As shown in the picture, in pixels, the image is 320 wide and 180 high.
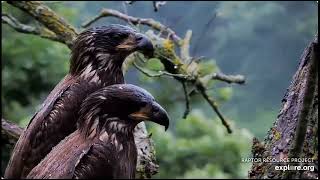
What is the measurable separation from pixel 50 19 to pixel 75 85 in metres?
1.79

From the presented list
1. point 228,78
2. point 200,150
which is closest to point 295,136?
point 228,78

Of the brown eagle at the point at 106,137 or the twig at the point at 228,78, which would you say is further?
the twig at the point at 228,78

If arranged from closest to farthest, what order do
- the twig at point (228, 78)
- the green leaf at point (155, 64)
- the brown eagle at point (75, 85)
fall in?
the brown eagle at point (75, 85) < the green leaf at point (155, 64) < the twig at point (228, 78)

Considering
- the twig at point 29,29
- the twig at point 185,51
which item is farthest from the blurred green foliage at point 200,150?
the twig at point 29,29

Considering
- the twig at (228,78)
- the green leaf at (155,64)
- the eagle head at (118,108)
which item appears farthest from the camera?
the twig at (228,78)

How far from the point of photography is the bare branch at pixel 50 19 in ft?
19.7

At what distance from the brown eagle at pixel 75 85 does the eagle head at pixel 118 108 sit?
65cm

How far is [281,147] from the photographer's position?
279 centimetres

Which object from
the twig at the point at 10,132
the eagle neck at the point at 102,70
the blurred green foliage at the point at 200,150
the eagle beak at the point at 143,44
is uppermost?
the eagle beak at the point at 143,44

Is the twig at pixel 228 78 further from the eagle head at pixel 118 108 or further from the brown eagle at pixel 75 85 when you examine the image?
the eagle head at pixel 118 108

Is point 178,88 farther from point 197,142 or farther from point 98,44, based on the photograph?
point 98,44

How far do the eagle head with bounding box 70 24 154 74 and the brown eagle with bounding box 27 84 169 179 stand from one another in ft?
3.70

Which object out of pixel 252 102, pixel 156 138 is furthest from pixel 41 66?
pixel 252 102

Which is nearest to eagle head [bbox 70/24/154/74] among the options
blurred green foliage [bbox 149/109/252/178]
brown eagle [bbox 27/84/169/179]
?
brown eagle [bbox 27/84/169/179]
